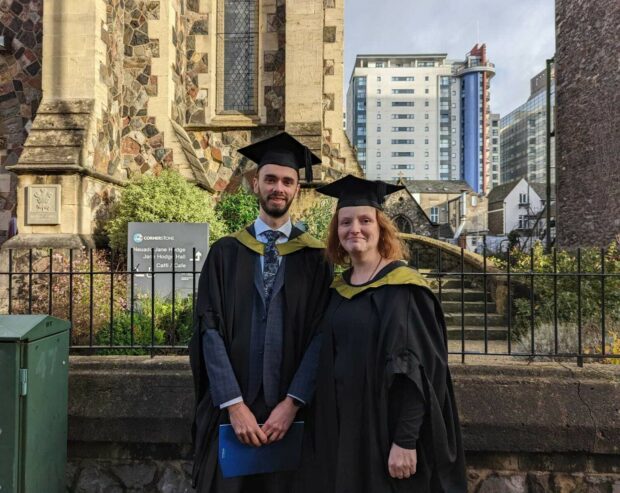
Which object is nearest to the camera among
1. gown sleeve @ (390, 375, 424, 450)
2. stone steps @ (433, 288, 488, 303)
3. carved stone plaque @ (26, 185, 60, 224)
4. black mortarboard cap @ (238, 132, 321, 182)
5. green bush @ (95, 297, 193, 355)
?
gown sleeve @ (390, 375, 424, 450)

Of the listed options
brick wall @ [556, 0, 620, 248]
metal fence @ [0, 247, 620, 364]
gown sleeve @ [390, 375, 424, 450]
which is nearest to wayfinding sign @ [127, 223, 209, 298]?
metal fence @ [0, 247, 620, 364]

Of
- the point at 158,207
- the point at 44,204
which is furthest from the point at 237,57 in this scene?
the point at 44,204

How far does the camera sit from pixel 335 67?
36.0 feet

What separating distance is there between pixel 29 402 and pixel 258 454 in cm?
133

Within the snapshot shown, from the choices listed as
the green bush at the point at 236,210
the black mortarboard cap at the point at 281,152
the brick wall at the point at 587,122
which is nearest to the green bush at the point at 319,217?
the green bush at the point at 236,210

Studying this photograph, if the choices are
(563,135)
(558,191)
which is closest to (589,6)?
(563,135)

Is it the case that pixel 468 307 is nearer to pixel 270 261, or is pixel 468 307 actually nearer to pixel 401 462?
pixel 270 261

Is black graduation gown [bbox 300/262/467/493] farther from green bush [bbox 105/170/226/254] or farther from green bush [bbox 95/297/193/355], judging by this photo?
green bush [bbox 105/170/226/254]

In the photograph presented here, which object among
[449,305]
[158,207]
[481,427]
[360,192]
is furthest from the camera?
[158,207]

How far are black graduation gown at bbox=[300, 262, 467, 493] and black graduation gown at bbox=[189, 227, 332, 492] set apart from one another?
0.56 feet

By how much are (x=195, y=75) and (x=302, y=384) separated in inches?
418

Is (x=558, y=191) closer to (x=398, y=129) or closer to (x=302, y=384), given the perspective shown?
(x=302, y=384)

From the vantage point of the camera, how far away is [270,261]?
2389mm

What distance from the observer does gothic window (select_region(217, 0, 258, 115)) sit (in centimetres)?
1157
